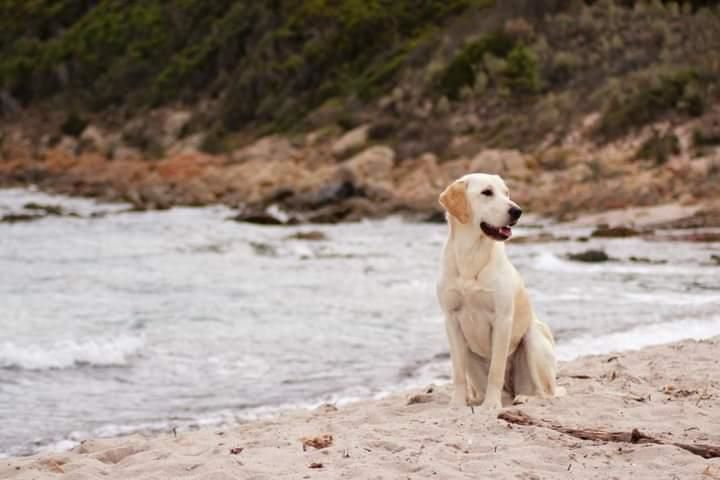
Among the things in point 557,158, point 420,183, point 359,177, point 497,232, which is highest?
point 557,158

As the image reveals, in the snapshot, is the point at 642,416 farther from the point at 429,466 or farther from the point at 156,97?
the point at 156,97

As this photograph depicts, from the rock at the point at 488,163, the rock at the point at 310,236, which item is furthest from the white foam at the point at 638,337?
the rock at the point at 488,163

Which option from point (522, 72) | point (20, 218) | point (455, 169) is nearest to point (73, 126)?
point (20, 218)

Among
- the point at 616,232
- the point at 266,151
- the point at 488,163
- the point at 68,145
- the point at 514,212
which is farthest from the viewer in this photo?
the point at 68,145

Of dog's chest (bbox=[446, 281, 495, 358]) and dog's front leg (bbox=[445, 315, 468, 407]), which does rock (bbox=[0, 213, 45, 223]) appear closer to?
dog's front leg (bbox=[445, 315, 468, 407])

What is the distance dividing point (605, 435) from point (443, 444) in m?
0.78

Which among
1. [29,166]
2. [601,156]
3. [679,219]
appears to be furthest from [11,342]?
[29,166]

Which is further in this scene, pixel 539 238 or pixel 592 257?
pixel 539 238

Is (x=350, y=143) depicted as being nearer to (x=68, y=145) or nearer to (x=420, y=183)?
(x=420, y=183)

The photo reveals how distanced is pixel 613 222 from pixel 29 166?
→ 3748 centimetres

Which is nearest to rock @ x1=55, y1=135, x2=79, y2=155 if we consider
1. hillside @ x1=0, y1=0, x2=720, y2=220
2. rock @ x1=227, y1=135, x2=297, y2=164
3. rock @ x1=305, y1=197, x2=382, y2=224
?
hillside @ x1=0, y1=0, x2=720, y2=220

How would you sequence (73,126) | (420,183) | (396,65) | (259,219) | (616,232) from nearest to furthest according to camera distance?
(616,232), (259,219), (420,183), (396,65), (73,126)

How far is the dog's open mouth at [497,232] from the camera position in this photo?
237 inches

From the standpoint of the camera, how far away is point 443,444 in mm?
5215
